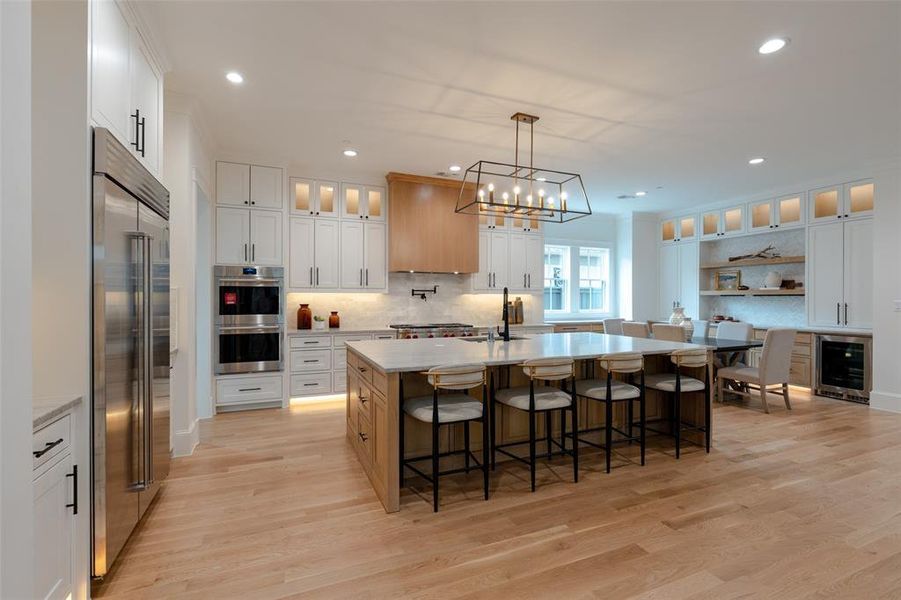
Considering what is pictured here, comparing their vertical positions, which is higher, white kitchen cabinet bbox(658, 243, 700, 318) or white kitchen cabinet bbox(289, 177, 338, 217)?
white kitchen cabinet bbox(289, 177, 338, 217)

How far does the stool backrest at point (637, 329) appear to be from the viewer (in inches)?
223

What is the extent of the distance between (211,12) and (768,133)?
4.81m

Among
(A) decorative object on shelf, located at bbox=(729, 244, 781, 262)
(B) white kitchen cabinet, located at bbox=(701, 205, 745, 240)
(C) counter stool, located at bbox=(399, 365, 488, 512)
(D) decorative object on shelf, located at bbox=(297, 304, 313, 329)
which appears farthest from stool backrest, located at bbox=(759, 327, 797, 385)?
(D) decorative object on shelf, located at bbox=(297, 304, 313, 329)

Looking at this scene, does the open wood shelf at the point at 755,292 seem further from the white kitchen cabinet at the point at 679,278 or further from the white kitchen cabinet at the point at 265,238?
the white kitchen cabinet at the point at 265,238

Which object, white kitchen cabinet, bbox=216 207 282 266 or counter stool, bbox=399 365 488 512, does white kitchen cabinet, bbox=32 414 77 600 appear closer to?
counter stool, bbox=399 365 488 512

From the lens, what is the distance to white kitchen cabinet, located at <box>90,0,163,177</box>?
201 centimetres

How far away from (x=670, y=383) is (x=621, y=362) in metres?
0.65

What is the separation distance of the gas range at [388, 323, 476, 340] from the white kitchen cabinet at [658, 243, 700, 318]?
4.17m

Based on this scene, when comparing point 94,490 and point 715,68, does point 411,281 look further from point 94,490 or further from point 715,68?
point 94,490

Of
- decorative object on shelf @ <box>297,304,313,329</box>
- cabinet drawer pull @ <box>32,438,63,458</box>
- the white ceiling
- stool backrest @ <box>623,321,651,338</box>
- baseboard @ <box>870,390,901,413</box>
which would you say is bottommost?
baseboard @ <box>870,390,901,413</box>

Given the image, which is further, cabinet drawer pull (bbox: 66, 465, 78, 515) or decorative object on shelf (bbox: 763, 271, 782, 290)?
decorative object on shelf (bbox: 763, 271, 782, 290)

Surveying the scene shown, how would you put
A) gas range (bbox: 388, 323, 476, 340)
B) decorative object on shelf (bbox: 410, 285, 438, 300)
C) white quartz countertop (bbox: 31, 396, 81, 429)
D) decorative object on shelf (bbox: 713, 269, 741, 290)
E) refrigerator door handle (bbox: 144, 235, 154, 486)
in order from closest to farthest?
white quartz countertop (bbox: 31, 396, 81, 429) < refrigerator door handle (bbox: 144, 235, 154, 486) < gas range (bbox: 388, 323, 476, 340) < decorative object on shelf (bbox: 410, 285, 438, 300) < decorative object on shelf (bbox: 713, 269, 741, 290)

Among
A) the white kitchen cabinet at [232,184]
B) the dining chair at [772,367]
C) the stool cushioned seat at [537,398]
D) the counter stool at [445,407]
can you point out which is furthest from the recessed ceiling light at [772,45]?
the white kitchen cabinet at [232,184]

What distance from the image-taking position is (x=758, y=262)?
6711 mm
